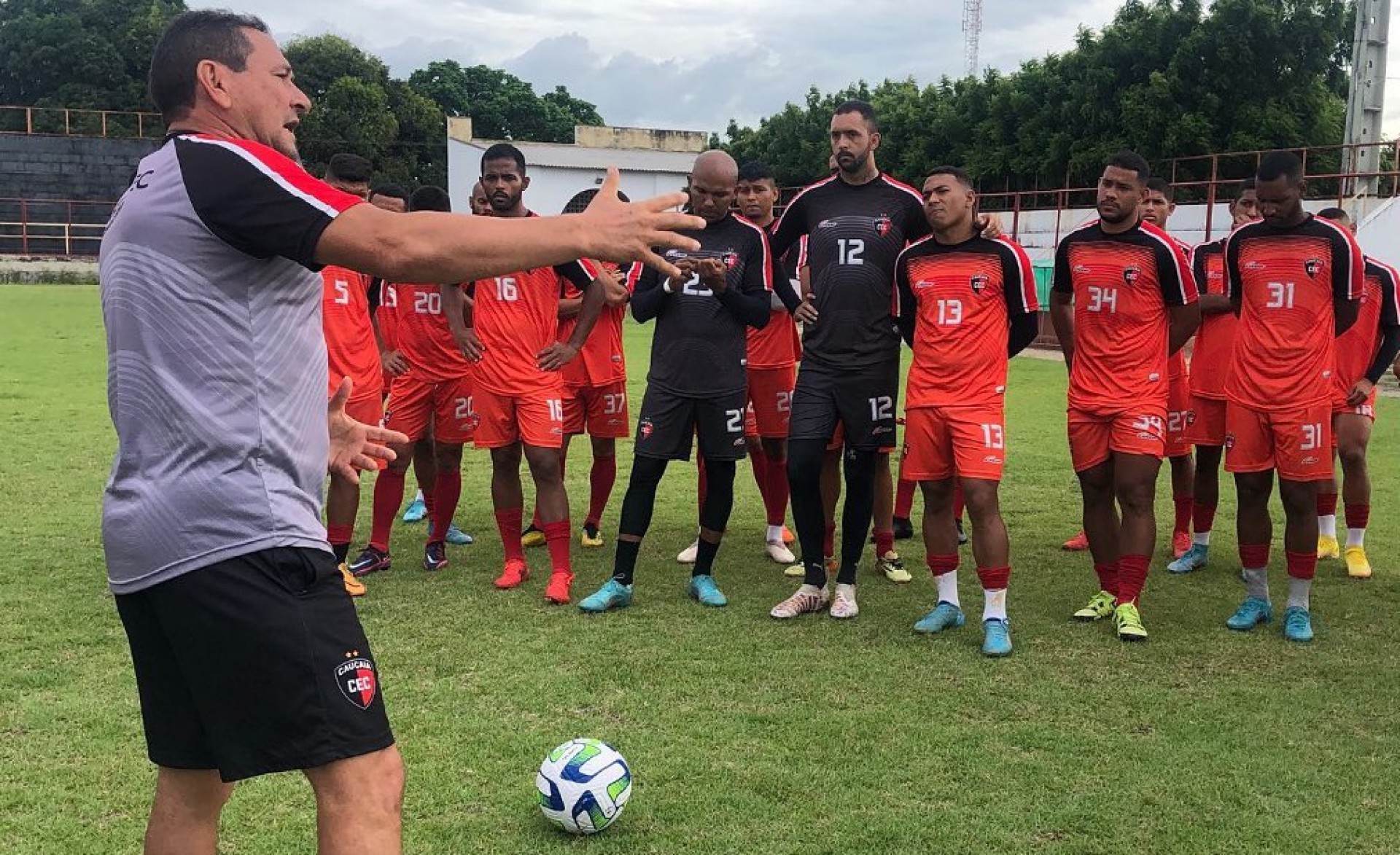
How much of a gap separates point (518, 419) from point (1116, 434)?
134 inches

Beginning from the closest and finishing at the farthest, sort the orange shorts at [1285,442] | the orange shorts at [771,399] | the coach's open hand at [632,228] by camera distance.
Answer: the coach's open hand at [632,228], the orange shorts at [1285,442], the orange shorts at [771,399]

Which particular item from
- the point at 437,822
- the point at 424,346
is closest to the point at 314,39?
the point at 424,346

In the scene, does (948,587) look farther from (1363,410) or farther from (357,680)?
(357,680)

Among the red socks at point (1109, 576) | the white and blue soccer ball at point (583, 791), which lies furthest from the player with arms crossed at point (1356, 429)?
the white and blue soccer ball at point (583, 791)

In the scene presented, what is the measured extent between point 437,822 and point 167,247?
7.19ft

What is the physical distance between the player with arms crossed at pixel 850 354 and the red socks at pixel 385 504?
8.70 feet

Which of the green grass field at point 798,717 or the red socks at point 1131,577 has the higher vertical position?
the red socks at point 1131,577

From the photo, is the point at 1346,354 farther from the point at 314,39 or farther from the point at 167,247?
the point at 314,39

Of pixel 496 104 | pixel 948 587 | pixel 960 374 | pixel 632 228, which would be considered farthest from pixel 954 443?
pixel 496 104

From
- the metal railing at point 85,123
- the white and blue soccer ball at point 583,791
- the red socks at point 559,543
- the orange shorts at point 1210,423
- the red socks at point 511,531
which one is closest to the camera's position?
the white and blue soccer ball at point 583,791

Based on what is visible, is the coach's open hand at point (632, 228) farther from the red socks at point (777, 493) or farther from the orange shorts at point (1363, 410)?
the orange shorts at point (1363, 410)

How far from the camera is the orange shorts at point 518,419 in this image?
7.10m

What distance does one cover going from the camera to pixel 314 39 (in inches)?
2530

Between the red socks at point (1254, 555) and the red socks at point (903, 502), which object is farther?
the red socks at point (903, 502)
